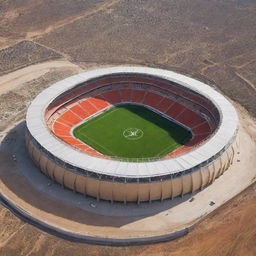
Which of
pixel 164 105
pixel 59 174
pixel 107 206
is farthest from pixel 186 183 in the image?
pixel 164 105

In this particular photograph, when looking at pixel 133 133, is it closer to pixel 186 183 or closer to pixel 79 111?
pixel 79 111

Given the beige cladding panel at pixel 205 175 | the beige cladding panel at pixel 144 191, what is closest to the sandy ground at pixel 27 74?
the beige cladding panel at pixel 144 191

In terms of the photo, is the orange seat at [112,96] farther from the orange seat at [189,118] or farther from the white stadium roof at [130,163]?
the orange seat at [189,118]

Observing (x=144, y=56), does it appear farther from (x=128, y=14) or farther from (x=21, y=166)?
(x=21, y=166)

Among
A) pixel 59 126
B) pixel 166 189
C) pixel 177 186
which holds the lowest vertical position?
pixel 59 126

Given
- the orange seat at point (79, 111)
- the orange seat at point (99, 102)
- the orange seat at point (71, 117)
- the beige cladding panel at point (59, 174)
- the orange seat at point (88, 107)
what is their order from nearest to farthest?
the beige cladding panel at point (59, 174) < the orange seat at point (71, 117) < the orange seat at point (79, 111) < the orange seat at point (88, 107) < the orange seat at point (99, 102)
